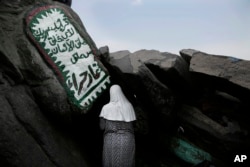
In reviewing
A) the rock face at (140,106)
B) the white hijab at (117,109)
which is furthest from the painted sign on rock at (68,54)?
the white hijab at (117,109)

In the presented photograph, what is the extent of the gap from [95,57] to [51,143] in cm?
220

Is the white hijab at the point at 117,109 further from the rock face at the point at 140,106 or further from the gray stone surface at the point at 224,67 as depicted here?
the gray stone surface at the point at 224,67

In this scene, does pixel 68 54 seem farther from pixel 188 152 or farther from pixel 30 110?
pixel 188 152

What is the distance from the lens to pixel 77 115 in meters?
6.38

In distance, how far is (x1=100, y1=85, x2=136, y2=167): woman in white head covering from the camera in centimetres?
593

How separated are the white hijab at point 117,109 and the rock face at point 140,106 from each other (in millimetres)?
480

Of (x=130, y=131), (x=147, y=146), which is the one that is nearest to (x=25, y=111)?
(x=130, y=131)

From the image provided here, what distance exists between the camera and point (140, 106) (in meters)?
7.05

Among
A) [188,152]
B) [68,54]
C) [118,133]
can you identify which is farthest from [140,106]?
[68,54]

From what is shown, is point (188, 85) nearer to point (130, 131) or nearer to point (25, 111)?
point (130, 131)

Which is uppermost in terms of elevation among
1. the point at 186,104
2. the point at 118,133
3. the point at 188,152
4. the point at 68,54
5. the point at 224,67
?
the point at 224,67

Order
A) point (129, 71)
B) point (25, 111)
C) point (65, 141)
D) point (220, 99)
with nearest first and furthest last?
1. point (25, 111)
2. point (65, 141)
3. point (129, 71)
4. point (220, 99)

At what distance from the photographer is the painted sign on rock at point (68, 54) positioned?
20.9 ft

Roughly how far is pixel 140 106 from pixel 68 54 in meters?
2.01
